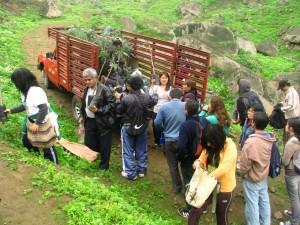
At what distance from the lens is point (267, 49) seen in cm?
1930

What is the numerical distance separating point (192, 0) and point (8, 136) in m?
28.2

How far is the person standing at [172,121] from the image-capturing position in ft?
17.7

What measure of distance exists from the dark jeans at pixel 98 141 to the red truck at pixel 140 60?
54.7 inches

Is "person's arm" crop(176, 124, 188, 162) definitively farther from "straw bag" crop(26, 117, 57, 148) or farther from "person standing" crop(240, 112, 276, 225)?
"straw bag" crop(26, 117, 57, 148)

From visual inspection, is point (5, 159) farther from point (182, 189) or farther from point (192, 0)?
point (192, 0)

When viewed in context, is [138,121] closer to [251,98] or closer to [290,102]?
[251,98]

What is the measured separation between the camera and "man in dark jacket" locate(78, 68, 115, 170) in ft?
18.2

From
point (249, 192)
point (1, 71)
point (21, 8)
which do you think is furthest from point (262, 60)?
point (21, 8)

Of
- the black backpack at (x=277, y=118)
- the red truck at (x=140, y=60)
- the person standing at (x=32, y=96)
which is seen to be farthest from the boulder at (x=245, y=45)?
the person standing at (x=32, y=96)

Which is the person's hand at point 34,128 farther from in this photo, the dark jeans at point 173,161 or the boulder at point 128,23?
the boulder at point 128,23

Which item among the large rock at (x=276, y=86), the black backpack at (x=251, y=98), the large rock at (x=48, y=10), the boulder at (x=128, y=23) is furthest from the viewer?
the large rock at (x=48, y=10)

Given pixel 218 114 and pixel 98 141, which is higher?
pixel 218 114

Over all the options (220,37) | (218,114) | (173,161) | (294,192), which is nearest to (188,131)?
(218,114)

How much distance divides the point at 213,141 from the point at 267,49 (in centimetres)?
1696
